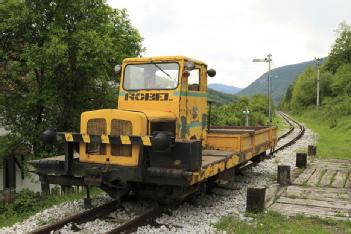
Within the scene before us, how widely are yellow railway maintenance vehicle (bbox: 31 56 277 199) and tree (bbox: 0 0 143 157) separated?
3.71 meters

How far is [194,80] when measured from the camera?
31.2 feet

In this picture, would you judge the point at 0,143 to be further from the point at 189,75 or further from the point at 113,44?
the point at 189,75

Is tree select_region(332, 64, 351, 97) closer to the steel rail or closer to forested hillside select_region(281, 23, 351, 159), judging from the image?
Result: forested hillside select_region(281, 23, 351, 159)

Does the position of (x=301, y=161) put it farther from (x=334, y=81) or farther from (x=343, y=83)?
(x=334, y=81)

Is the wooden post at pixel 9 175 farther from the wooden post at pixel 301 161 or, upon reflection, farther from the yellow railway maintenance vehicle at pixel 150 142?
the wooden post at pixel 301 161

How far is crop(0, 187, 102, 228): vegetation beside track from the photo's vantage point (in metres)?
9.60

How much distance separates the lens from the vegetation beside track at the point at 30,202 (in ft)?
31.5

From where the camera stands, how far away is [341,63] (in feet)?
226

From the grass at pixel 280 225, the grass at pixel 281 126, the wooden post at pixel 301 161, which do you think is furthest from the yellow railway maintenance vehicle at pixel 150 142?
the grass at pixel 281 126

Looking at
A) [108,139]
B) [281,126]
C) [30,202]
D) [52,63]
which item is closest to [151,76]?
[108,139]

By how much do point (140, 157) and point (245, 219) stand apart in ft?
7.22

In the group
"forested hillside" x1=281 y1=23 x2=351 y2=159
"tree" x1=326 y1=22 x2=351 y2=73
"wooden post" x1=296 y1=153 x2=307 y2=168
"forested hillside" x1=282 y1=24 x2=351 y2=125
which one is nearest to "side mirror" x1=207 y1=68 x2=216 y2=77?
"wooden post" x1=296 y1=153 x2=307 y2=168

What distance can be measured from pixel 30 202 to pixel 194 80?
4.73m

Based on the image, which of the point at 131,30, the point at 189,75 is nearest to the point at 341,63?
the point at 131,30
